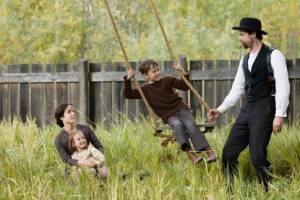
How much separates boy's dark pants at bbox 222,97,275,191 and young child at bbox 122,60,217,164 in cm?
79

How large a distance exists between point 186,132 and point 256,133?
128 centimetres

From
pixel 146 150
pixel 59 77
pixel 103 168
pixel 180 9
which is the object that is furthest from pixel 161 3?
pixel 103 168

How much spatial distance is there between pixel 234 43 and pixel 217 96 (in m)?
9.99

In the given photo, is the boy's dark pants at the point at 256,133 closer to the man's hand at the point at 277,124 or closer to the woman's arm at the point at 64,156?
the man's hand at the point at 277,124

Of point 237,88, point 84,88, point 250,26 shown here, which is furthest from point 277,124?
point 84,88

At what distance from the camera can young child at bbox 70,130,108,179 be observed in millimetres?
6305

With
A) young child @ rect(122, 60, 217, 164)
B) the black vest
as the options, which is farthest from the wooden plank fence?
the black vest

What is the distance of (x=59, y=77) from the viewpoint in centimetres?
1291

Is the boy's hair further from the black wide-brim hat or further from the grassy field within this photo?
the black wide-brim hat

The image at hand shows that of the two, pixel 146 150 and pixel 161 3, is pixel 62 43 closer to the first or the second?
pixel 161 3

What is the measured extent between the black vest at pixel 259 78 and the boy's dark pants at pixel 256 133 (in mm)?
57

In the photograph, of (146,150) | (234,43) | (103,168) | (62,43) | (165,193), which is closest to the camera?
(165,193)

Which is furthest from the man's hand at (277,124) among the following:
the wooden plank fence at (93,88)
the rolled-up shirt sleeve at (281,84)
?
the wooden plank fence at (93,88)

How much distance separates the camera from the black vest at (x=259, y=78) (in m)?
6.29
